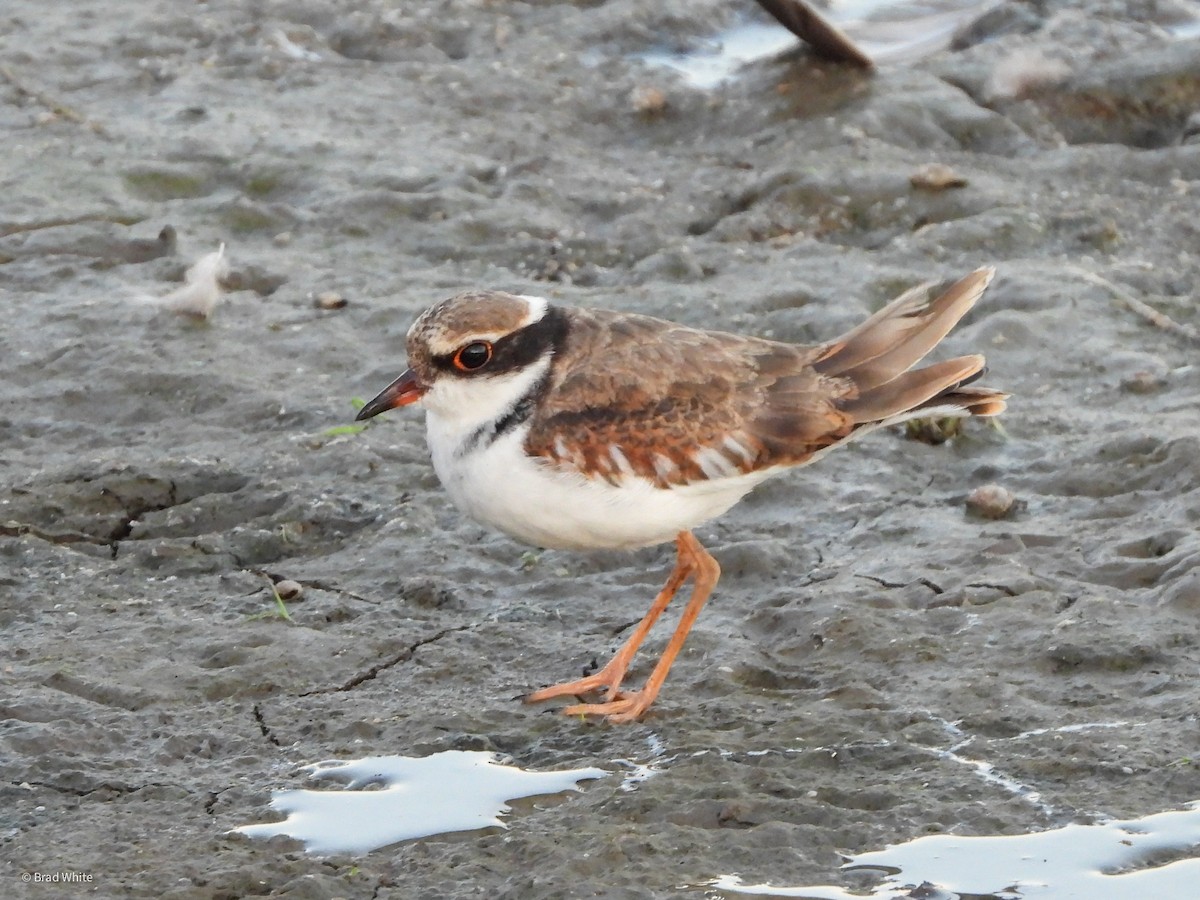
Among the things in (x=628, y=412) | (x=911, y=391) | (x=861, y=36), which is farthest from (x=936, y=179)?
(x=628, y=412)

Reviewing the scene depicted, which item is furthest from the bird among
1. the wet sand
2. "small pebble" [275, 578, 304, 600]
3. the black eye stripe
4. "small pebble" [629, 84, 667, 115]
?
"small pebble" [629, 84, 667, 115]

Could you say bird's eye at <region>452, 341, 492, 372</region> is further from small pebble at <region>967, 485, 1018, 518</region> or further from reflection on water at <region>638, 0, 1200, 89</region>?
reflection on water at <region>638, 0, 1200, 89</region>

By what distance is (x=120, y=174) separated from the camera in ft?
29.2

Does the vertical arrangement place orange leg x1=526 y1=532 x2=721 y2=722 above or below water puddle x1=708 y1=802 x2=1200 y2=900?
below

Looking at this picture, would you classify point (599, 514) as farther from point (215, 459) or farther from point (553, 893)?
point (215, 459)

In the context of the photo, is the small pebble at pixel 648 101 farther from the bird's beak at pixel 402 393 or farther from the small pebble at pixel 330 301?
the bird's beak at pixel 402 393

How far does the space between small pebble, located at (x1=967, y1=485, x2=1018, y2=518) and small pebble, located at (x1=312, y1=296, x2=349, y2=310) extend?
3137 millimetres

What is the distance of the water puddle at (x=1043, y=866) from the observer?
4.32 m

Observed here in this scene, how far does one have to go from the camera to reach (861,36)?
36.0 feet

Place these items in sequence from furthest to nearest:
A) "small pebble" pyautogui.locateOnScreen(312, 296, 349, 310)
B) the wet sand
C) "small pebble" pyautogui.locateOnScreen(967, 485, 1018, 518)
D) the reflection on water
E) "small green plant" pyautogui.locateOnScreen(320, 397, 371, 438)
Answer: the reflection on water
"small pebble" pyautogui.locateOnScreen(312, 296, 349, 310)
"small green plant" pyautogui.locateOnScreen(320, 397, 371, 438)
"small pebble" pyautogui.locateOnScreen(967, 485, 1018, 518)
the wet sand

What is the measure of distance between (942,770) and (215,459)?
3.28m

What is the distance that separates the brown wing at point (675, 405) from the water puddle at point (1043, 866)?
1414 mm

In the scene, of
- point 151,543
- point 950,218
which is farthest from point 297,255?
point 950,218

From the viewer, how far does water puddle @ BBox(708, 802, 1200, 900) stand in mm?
4324
